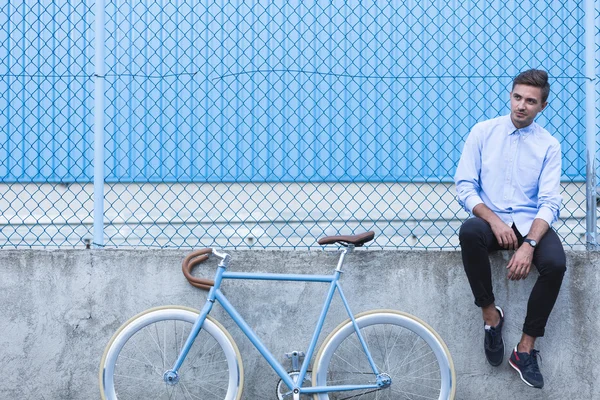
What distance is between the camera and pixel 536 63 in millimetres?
5230

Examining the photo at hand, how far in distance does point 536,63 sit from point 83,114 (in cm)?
334

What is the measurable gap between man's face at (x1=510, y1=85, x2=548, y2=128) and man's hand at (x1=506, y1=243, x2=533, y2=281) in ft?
2.17

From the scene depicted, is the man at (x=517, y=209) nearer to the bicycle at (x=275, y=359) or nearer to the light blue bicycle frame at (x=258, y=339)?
the bicycle at (x=275, y=359)

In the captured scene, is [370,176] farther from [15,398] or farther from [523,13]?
[15,398]

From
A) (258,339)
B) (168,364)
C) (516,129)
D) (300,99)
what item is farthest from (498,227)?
(300,99)

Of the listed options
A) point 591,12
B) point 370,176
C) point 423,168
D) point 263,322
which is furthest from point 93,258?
point 591,12

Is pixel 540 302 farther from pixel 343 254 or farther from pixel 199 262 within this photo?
pixel 199 262

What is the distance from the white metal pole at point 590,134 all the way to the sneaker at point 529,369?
78 centimetres

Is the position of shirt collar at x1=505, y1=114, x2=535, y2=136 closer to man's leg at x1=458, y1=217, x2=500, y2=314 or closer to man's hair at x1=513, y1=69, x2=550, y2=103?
man's hair at x1=513, y1=69, x2=550, y2=103

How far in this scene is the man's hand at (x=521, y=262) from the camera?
355cm

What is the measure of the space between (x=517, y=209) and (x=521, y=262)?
0.33 m

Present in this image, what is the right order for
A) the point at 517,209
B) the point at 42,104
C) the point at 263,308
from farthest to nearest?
the point at 42,104
the point at 263,308
the point at 517,209

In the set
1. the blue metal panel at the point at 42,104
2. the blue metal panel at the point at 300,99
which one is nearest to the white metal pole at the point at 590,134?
the blue metal panel at the point at 300,99

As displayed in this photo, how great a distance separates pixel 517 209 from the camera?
12.3ft
